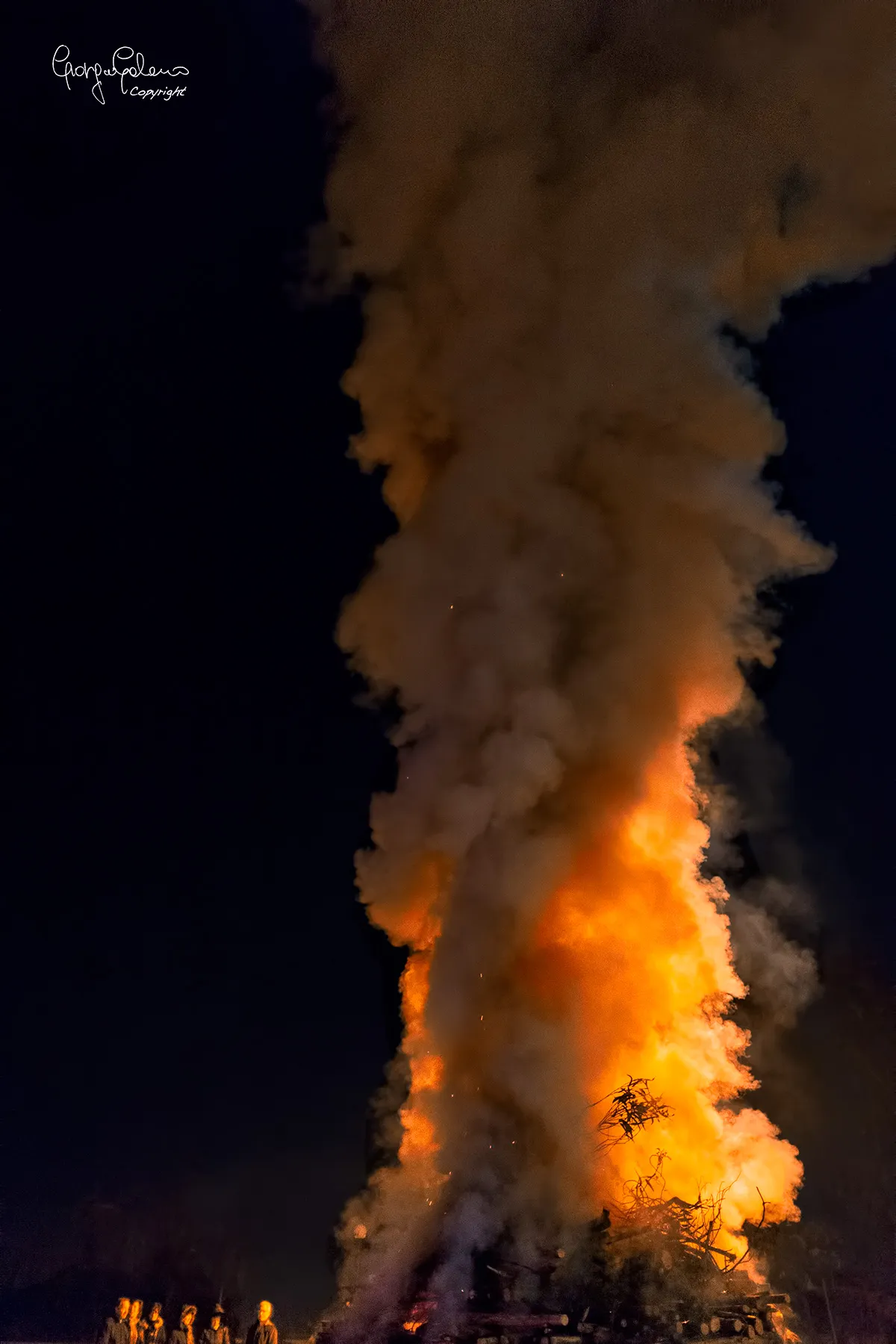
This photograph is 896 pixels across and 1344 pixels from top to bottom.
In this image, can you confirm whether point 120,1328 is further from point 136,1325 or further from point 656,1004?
point 656,1004

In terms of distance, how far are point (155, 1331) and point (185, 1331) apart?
603 mm

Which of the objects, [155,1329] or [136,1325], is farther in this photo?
[155,1329]

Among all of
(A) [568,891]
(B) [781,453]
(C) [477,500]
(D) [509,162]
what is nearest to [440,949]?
(A) [568,891]

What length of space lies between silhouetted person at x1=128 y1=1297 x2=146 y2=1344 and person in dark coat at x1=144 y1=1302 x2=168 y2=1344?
0.09m

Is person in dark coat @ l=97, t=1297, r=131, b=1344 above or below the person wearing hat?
above

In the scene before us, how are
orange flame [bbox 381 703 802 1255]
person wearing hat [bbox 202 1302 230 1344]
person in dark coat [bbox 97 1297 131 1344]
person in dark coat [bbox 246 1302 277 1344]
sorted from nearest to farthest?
person in dark coat [bbox 246 1302 277 1344], person wearing hat [bbox 202 1302 230 1344], person in dark coat [bbox 97 1297 131 1344], orange flame [bbox 381 703 802 1255]

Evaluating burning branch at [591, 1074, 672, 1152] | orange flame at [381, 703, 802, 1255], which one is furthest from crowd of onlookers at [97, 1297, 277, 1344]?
burning branch at [591, 1074, 672, 1152]

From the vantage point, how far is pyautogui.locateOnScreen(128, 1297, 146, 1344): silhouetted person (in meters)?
17.6

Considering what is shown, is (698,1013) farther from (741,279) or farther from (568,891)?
(741,279)

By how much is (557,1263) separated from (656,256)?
59.7 ft

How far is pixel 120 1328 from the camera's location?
58.0 ft

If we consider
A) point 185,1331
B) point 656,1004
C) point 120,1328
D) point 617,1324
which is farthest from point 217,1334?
point 656,1004

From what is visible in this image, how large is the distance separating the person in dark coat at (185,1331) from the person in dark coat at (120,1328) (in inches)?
30.0

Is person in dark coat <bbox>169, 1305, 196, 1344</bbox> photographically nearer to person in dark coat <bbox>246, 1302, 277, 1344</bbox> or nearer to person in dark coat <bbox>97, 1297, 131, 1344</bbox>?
person in dark coat <bbox>97, 1297, 131, 1344</bbox>
